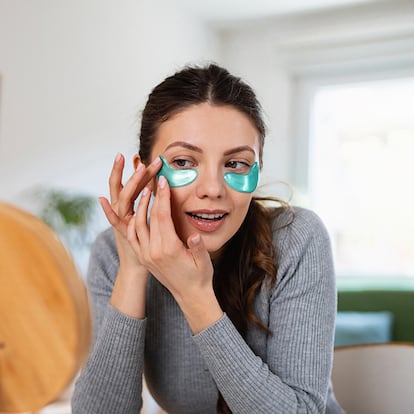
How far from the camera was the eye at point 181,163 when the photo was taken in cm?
111

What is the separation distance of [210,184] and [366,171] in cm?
340

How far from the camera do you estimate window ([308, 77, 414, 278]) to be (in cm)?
414

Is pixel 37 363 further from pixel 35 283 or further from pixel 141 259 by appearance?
pixel 141 259

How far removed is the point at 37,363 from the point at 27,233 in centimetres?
10

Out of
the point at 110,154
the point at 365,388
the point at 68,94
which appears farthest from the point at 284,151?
the point at 365,388

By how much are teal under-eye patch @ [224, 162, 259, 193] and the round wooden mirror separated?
0.68 meters

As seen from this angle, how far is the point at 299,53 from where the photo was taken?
4410 millimetres

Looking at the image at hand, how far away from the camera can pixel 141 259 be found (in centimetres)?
107

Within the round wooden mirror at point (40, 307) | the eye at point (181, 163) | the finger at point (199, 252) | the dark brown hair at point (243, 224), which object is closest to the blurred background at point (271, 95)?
Result: the dark brown hair at point (243, 224)

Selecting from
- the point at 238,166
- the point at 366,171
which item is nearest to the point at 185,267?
the point at 238,166

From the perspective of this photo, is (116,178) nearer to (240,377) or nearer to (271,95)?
(240,377)

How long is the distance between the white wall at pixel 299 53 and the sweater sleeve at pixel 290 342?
289cm

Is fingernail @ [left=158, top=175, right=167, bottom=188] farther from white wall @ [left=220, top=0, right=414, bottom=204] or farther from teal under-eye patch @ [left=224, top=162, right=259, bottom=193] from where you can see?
white wall @ [left=220, top=0, right=414, bottom=204]

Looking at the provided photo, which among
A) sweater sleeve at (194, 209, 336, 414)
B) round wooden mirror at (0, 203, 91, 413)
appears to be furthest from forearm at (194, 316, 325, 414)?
round wooden mirror at (0, 203, 91, 413)
